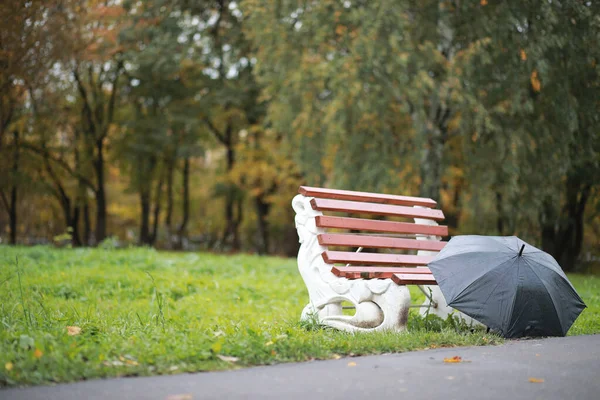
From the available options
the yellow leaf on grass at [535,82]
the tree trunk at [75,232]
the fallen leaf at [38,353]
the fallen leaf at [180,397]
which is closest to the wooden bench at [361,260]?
the fallen leaf at [180,397]

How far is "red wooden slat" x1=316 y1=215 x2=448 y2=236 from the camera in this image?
6.74 m

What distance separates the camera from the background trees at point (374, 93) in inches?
564

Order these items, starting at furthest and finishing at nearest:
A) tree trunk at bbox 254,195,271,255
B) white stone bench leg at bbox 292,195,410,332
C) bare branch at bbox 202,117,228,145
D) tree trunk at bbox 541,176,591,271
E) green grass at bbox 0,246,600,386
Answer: bare branch at bbox 202,117,228,145
tree trunk at bbox 254,195,271,255
tree trunk at bbox 541,176,591,271
white stone bench leg at bbox 292,195,410,332
green grass at bbox 0,246,600,386

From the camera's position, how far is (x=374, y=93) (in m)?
16.2

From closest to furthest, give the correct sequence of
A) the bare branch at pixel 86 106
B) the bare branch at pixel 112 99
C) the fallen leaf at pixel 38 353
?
the fallen leaf at pixel 38 353
the bare branch at pixel 86 106
the bare branch at pixel 112 99

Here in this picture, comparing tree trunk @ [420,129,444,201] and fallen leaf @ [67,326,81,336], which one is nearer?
fallen leaf @ [67,326,81,336]

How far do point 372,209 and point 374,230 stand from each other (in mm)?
319

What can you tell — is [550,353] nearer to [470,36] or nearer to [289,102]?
[470,36]

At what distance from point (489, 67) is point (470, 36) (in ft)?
3.17

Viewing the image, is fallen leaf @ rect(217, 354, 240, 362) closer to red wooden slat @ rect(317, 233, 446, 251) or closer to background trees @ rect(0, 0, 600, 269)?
red wooden slat @ rect(317, 233, 446, 251)

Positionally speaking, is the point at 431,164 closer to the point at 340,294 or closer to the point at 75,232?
the point at 340,294

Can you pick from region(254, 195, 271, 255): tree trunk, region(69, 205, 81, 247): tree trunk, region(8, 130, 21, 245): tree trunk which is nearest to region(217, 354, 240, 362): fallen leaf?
region(254, 195, 271, 255): tree trunk

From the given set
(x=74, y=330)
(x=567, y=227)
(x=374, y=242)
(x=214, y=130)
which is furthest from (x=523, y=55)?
(x=214, y=130)

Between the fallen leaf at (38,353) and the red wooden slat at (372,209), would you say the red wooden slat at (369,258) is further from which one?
the fallen leaf at (38,353)
